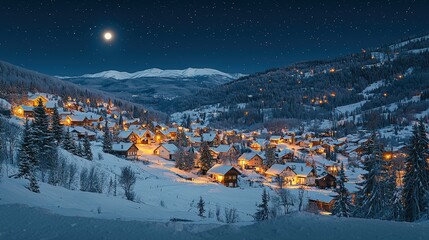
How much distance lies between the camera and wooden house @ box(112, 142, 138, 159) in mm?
72438

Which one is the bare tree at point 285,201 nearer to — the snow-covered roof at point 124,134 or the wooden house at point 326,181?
the wooden house at point 326,181

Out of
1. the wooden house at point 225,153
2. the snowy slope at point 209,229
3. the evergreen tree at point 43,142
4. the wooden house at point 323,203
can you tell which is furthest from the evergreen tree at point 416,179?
the wooden house at point 225,153

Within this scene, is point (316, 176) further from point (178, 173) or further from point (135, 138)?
point (135, 138)

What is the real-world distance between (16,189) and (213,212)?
61.3 feet

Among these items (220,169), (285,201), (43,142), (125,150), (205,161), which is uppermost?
(43,142)

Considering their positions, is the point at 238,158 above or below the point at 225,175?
above

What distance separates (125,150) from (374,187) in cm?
5867

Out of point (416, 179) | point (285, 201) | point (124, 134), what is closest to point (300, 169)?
point (285, 201)

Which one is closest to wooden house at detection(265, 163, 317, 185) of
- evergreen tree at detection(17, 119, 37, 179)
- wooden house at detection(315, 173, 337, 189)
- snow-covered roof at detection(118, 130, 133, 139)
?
wooden house at detection(315, 173, 337, 189)

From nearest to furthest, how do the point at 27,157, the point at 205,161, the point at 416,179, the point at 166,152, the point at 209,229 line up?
1. the point at 209,229
2. the point at 416,179
3. the point at 27,157
4. the point at 205,161
5. the point at 166,152

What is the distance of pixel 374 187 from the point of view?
76.3 ft

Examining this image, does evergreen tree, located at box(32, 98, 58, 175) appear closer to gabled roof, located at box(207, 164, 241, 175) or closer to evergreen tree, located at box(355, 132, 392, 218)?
evergreen tree, located at box(355, 132, 392, 218)

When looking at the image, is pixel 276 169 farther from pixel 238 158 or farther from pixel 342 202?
pixel 342 202

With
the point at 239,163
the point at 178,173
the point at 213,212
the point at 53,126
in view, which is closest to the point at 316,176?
the point at 239,163
